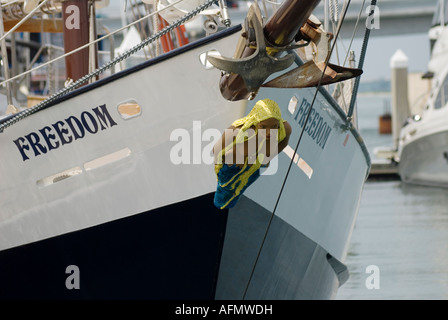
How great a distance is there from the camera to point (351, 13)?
3881cm

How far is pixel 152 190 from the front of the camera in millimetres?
7215

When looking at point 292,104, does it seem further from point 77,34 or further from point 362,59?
point 77,34

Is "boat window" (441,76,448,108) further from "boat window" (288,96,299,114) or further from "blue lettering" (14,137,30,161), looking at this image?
"blue lettering" (14,137,30,161)

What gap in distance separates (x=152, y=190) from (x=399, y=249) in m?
9.99

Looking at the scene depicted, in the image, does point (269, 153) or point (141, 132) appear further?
point (141, 132)

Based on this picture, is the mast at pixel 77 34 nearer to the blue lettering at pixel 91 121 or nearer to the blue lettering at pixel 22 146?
the blue lettering at pixel 22 146

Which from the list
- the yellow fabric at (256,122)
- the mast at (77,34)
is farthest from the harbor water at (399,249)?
the yellow fabric at (256,122)

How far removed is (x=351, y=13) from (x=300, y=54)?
32.4 m

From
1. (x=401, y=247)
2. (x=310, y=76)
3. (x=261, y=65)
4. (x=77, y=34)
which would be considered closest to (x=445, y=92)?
(x=401, y=247)

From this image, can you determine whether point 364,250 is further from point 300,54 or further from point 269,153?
point 269,153

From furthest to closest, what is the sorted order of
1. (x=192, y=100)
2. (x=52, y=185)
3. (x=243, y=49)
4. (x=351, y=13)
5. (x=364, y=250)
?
1. (x=351, y=13)
2. (x=364, y=250)
3. (x=52, y=185)
4. (x=192, y=100)
5. (x=243, y=49)

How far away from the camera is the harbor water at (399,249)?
12.6 metres

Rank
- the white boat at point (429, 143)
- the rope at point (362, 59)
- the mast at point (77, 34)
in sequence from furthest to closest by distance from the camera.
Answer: the white boat at point (429, 143) → the mast at point (77, 34) → the rope at point (362, 59)

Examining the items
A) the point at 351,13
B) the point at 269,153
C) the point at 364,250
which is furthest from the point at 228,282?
the point at 351,13
